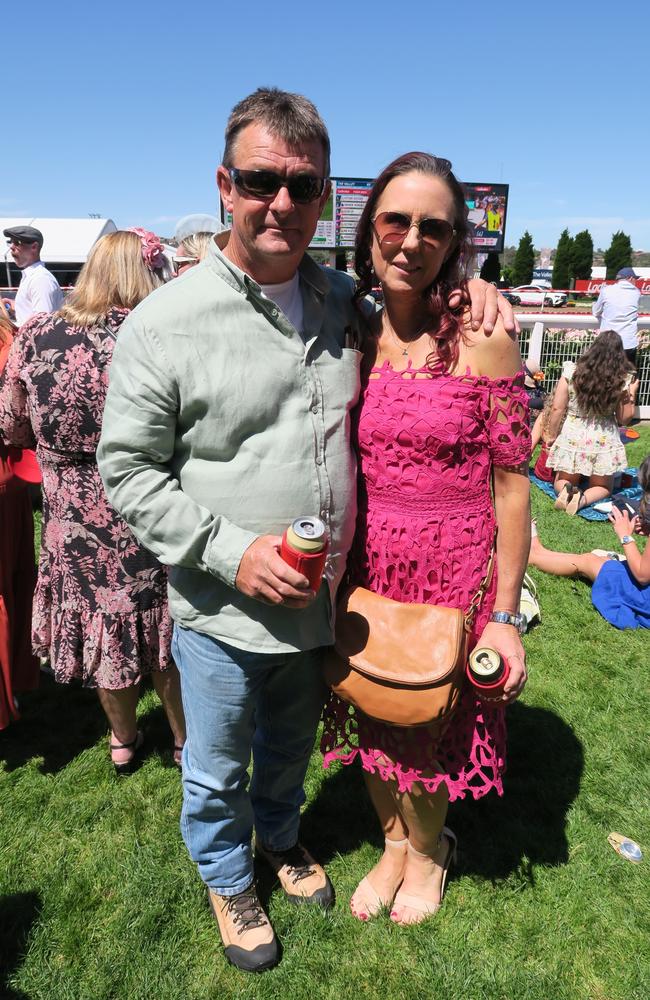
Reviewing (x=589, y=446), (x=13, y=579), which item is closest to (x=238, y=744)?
(x=13, y=579)

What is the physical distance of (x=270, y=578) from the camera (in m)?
1.64

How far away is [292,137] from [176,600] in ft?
4.12

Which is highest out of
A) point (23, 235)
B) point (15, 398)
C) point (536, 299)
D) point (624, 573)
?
point (23, 235)

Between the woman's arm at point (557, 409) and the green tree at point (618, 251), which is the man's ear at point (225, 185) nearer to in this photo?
the woman's arm at point (557, 409)

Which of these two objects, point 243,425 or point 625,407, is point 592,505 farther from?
point 243,425

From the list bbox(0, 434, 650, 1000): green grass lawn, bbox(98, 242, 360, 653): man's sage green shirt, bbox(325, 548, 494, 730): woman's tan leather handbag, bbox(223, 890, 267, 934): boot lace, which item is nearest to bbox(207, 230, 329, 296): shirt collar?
bbox(98, 242, 360, 653): man's sage green shirt

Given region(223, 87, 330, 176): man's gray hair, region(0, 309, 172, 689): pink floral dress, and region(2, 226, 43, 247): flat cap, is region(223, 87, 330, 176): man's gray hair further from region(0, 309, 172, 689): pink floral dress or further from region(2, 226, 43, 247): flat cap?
region(2, 226, 43, 247): flat cap

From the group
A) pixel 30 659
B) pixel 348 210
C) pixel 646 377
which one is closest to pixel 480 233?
pixel 348 210

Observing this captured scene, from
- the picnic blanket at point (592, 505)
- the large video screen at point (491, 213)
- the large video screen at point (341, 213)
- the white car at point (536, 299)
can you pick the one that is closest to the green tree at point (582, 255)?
the white car at point (536, 299)

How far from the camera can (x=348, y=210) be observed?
80.1 feet

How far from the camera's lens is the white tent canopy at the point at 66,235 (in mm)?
18719

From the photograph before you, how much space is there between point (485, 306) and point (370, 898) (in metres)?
2.07

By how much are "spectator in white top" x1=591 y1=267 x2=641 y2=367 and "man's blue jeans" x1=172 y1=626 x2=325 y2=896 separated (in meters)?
9.12

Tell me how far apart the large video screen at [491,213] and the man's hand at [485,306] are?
1153 inches
